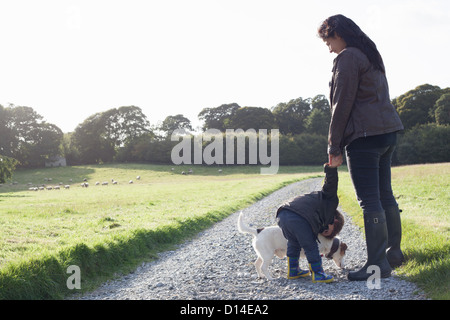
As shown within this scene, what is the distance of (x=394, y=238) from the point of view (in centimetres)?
500

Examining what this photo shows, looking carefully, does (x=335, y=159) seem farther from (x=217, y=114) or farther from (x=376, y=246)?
(x=217, y=114)

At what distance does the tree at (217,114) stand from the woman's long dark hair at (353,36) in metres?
95.0

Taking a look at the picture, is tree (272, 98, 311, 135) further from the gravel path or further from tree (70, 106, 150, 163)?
the gravel path

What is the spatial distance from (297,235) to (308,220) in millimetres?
249

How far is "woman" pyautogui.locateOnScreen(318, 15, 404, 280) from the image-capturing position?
4395 millimetres

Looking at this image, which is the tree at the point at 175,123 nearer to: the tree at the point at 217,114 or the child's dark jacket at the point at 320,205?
the tree at the point at 217,114

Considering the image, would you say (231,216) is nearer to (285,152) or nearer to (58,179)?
(58,179)

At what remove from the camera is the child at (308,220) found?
475cm

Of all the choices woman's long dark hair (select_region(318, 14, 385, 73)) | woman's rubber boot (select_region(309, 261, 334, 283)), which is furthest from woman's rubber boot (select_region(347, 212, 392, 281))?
woman's long dark hair (select_region(318, 14, 385, 73))

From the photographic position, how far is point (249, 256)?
6562 millimetres

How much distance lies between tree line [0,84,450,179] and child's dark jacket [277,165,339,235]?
207ft

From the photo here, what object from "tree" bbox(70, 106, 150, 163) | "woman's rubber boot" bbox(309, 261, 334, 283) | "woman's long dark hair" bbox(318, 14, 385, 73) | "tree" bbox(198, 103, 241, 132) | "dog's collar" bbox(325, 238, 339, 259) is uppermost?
"tree" bbox(198, 103, 241, 132)

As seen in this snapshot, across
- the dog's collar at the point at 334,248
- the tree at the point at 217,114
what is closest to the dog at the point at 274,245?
the dog's collar at the point at 334,248
